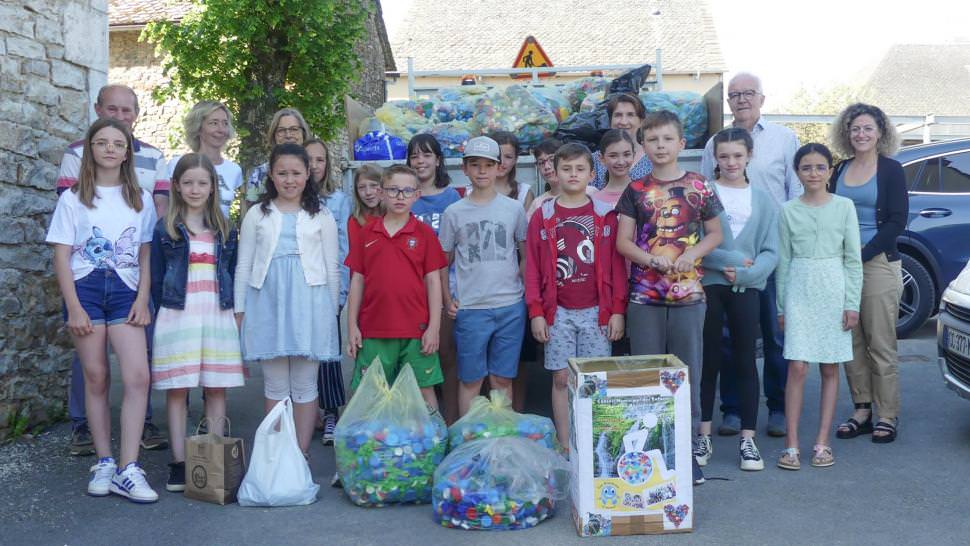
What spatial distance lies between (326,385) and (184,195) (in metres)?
1.57

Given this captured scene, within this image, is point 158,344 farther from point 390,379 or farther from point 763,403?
point 763,403

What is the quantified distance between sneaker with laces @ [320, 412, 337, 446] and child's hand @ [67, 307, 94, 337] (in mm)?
1569

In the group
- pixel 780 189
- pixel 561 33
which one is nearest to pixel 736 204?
pixel 780 189

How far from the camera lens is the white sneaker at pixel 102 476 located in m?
4.54

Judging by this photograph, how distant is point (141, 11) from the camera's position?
1903 centimetres

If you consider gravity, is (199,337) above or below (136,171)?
below

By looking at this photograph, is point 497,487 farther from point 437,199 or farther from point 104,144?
point 104,144

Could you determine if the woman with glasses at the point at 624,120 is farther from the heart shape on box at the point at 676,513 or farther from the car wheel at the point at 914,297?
the car wheel at the point at 914,297

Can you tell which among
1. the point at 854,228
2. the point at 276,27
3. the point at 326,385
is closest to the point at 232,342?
the point at 326,385

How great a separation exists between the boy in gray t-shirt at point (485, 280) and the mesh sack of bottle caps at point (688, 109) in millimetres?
1703

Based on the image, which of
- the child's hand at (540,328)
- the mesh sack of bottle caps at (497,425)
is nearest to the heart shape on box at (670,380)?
the mesh sack of bottle caps at (497,425)

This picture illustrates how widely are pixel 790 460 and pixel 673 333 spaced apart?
3.17ft

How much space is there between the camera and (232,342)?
4.73 metres

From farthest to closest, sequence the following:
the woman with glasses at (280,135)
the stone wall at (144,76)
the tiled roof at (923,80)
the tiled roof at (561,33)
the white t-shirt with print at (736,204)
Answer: the tiled roof at (923,80) → the tiled roof at (561,33) → the stone wall at (144,76) → the woman with glasses at (280,135) → the white t-shirt with print at (736,204)
